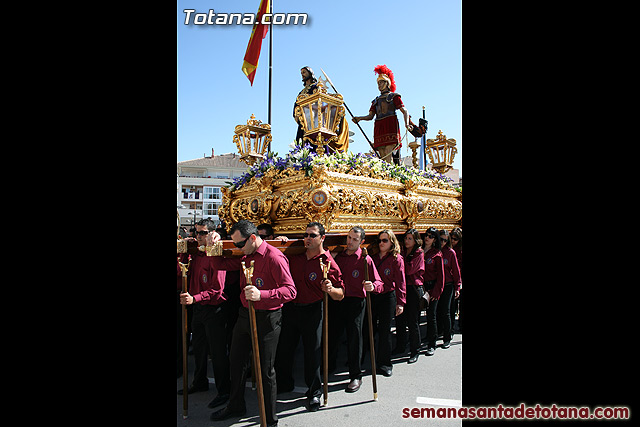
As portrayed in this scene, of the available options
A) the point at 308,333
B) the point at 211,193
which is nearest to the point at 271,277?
the point at 308,333

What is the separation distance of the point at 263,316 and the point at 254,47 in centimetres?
729

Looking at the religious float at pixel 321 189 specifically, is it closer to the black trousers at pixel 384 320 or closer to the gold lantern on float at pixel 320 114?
the gold lantern on float at pixel 320 114

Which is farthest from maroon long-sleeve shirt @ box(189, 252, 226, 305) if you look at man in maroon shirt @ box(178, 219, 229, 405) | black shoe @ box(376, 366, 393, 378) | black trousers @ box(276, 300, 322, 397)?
black shoe @ box(376, 366, 393, 378)

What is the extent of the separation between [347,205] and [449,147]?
636 cm

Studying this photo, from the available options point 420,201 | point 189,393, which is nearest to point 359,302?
point 189,393

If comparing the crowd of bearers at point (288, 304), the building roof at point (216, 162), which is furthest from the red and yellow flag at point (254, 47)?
the building roof at point (216, 162)

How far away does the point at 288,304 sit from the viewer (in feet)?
14.4

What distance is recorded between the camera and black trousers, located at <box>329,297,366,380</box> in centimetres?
464

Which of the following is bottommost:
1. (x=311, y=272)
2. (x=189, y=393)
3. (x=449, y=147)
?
(x=189, y=393)

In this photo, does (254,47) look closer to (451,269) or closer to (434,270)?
(434,270)

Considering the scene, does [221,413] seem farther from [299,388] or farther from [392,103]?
[392,103]

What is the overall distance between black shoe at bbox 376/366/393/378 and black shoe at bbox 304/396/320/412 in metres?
1.28

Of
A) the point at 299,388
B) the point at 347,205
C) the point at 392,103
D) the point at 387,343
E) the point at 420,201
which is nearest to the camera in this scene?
the point at 299,388

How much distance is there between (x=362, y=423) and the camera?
3.71 meters
